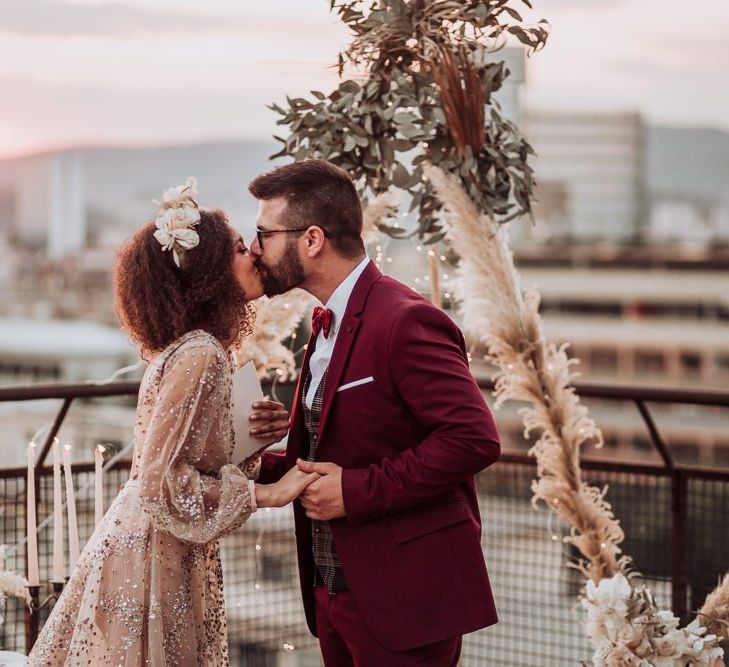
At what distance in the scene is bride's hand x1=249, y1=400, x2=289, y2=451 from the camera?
2.28 meters

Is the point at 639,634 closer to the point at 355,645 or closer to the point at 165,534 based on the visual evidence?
the point at 355,645

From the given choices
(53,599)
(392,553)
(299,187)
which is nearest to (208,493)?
(392,553)

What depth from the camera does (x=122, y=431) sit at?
5406 centimetres

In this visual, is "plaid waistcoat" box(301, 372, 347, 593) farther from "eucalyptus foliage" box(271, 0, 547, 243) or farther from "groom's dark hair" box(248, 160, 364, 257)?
"eucalyptus foliage" box(271, 0, 547, 243)

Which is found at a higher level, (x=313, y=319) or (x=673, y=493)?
(x=313, y=319)

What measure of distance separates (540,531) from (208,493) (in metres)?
1.58

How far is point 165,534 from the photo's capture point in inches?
84.7

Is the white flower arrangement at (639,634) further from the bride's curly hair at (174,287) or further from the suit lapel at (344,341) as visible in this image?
the bride's curly hair at (174,287)

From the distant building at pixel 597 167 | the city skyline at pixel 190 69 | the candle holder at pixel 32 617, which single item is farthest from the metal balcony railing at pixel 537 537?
the distant building at pixel 597 167

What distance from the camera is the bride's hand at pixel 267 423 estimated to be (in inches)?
89.6

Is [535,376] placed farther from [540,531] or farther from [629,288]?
[629,288]

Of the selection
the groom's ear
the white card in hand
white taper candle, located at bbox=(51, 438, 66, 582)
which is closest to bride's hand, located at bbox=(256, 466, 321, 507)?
the white card in hand

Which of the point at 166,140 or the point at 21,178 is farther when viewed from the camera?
the point at 21,178

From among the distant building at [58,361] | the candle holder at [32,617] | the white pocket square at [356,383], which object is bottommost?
the distant building at [58,361]
